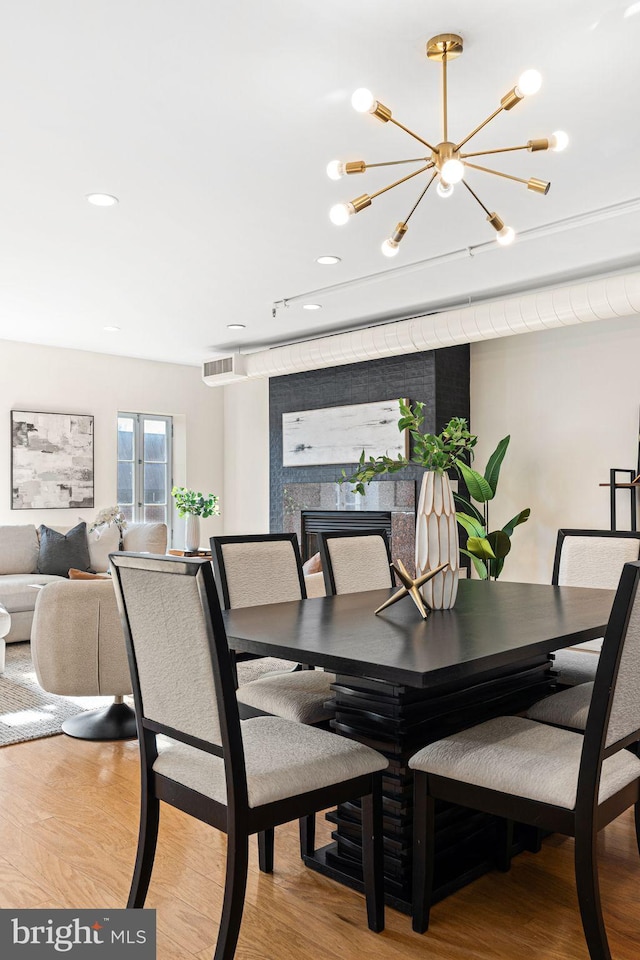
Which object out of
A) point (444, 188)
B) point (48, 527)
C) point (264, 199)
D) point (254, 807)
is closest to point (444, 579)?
point (254, 807)

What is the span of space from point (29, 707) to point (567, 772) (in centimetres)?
314

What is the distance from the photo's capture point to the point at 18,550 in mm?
6262

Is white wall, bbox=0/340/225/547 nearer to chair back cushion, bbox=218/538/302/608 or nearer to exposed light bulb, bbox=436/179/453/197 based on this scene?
chair back cushion, bbox=218/538/302/608

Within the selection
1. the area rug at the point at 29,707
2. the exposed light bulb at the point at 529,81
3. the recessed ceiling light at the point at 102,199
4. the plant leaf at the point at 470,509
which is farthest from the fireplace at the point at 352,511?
the exposed light bulb at the point at 529,81

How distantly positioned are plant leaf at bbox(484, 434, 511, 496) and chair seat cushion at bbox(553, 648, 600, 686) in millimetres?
2713

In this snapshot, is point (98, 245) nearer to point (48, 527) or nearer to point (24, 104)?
point (24, 104)

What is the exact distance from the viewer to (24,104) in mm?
2736

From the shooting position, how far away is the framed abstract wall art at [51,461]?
685cm

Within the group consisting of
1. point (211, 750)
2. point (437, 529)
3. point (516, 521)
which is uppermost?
point (437, 529)

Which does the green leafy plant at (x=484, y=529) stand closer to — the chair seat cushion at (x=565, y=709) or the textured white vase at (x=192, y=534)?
the textured white vase at (x=192, y=534)

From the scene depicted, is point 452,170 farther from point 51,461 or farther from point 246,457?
point 246,457

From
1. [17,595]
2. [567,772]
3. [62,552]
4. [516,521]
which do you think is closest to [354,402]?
[516,521]

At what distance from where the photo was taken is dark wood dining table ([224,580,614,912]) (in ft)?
6.01

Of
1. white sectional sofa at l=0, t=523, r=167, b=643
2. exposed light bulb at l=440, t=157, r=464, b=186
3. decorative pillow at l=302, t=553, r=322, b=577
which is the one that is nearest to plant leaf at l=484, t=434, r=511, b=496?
decorative pillow at l=302, t=553, r=322, b=577
